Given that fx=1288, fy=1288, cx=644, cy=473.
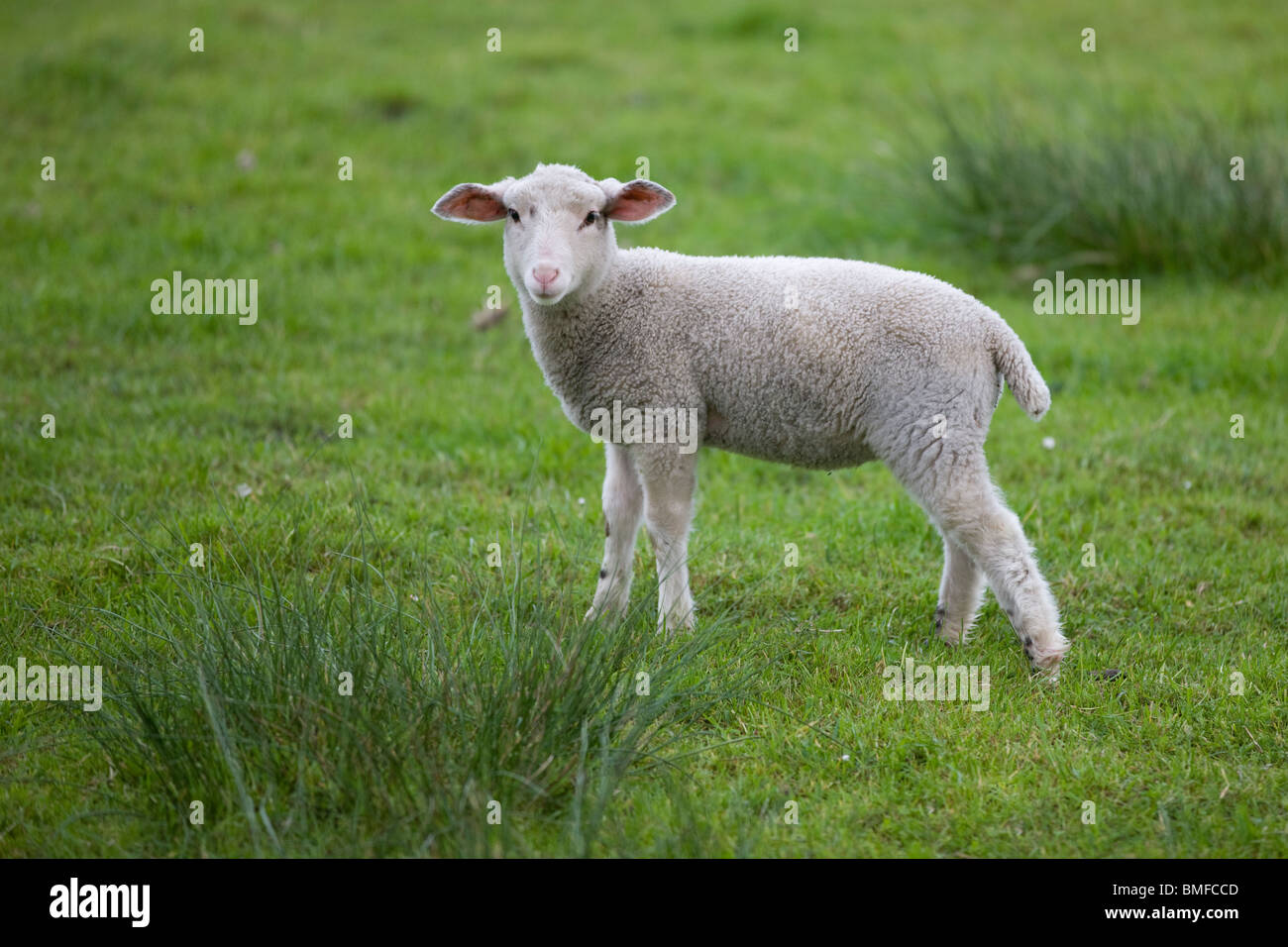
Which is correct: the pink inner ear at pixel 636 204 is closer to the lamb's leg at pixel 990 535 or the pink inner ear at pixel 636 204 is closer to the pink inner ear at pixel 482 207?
the pink inner ear at pixel 482 207

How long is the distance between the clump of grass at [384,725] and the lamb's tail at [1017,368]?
1437 millimetres

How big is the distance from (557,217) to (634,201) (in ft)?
1.26

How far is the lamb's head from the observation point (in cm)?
442

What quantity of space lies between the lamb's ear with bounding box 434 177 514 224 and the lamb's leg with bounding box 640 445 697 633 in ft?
3.59

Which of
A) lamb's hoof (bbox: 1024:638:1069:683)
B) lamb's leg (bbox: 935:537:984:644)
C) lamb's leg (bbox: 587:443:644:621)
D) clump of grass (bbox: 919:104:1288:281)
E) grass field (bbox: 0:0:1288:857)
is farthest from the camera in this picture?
clump of grass (bbox: 919:104:1288:281)

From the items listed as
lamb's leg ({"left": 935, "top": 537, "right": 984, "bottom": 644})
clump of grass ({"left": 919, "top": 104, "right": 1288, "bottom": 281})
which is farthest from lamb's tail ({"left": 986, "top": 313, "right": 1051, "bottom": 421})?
clump of grass ({"left": 919, "top": 104, "right": 1288, "bottom": 281})

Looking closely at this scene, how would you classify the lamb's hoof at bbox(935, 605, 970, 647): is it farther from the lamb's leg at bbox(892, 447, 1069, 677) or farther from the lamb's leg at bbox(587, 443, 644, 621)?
the lamb's leg at bbox(587, 443, 644, 621)

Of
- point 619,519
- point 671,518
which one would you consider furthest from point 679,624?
point 619,519

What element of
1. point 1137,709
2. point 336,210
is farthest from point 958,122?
point 1137,709

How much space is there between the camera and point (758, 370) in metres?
4.65

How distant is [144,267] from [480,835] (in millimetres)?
6231

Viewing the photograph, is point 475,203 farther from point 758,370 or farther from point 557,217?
point 758,370

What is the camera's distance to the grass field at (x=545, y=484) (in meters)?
3.73
